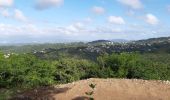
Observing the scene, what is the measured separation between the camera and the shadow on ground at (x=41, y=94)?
71.5ft

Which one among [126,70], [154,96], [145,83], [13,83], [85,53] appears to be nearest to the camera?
[154,96]

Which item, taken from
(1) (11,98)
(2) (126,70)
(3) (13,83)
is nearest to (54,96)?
(1) (11,98)

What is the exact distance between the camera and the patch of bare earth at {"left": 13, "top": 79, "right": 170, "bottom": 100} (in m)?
20.5

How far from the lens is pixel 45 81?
3472 centimetres

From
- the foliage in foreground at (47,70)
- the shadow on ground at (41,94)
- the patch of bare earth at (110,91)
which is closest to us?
the patch of bare earth at (110,91)

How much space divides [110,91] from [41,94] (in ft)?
14.4

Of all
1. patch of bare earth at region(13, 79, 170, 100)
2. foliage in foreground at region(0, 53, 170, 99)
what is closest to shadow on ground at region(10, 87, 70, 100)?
patch of bare earth at region(13, 79, 170, 100)

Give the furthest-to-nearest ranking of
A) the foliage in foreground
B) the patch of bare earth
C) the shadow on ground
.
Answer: the foliage in foreground
the shadow on ground
the patch of bare earth

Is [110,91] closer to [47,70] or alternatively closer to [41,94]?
[41,94]

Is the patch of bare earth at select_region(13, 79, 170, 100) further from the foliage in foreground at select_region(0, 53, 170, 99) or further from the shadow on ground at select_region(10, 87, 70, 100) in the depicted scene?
the foliage in foreground at select_region(0, 53, 170, 99)

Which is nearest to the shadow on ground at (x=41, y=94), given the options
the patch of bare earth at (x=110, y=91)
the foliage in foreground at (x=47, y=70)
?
the patch of bare earth at (x=110, y=91)

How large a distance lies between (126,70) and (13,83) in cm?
1158

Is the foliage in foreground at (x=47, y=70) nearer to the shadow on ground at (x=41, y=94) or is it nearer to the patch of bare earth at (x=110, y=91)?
the shadow on ground at (x=41, y=94)

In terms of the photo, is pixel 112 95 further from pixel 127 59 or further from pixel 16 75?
pixel 127 59
